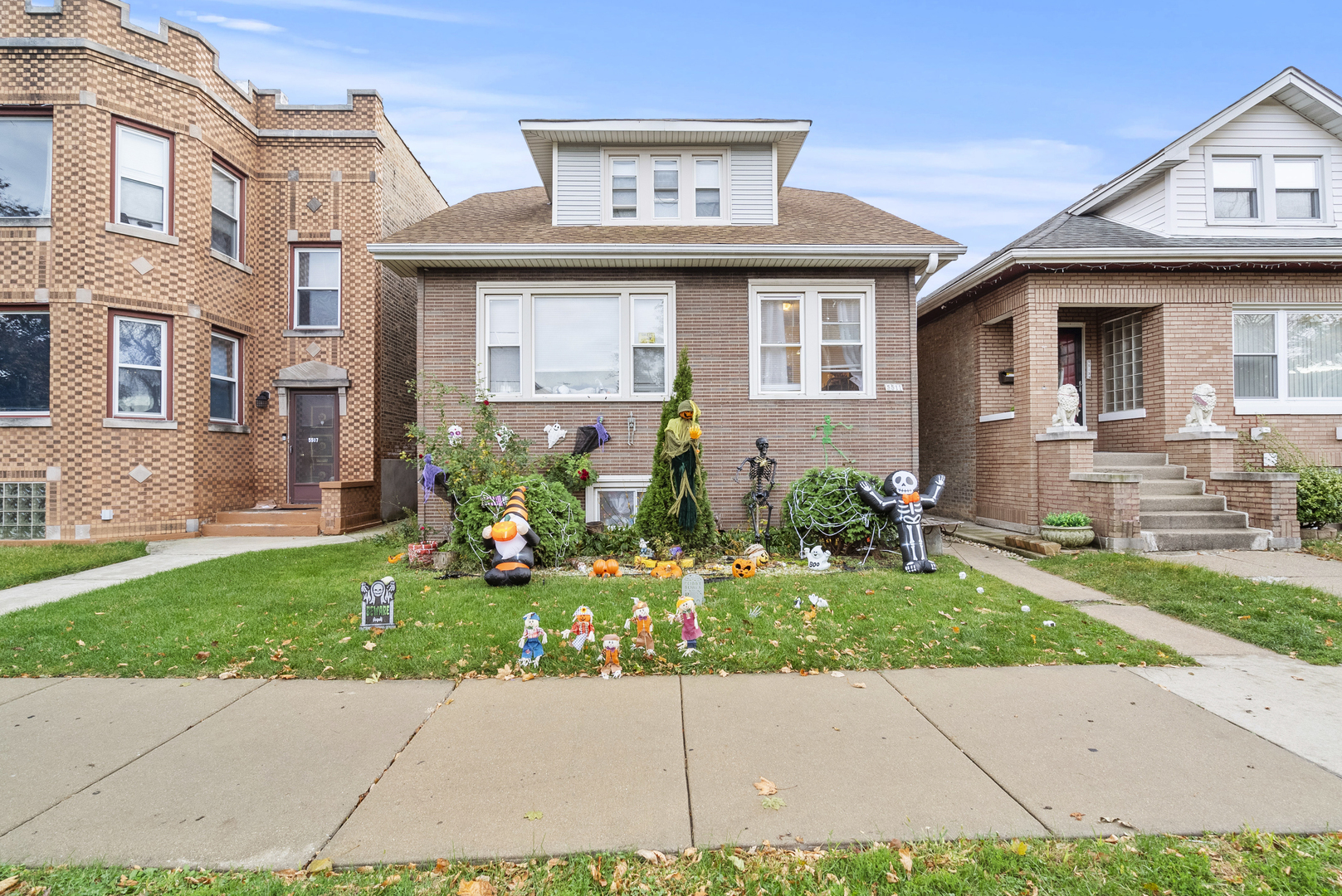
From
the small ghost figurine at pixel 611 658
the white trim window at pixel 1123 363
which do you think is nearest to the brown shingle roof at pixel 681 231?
the white trim window at pixel 1123 363

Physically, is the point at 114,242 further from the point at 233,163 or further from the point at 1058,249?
the point at 1058,249

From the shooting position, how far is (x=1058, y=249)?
9695 millimetres

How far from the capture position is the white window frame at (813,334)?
9.84 metres

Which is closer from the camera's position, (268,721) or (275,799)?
(275,799)

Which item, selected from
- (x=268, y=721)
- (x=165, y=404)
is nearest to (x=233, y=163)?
(x=165, y=404)

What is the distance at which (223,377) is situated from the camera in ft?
38.5

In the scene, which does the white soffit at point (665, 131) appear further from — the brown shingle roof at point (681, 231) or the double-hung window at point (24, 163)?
the double-hung window at point (24, 163)

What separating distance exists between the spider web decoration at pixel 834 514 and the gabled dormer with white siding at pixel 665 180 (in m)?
4.95

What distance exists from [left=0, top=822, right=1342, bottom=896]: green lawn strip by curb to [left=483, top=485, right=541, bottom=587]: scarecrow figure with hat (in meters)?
4.15

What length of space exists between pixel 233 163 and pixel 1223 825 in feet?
51.9

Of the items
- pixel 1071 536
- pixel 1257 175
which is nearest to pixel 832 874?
pixel 1071 536

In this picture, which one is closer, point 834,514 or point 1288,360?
point 834,514

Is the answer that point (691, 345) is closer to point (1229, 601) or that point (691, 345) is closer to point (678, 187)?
point (678, 187)

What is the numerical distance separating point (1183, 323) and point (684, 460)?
901 cm
